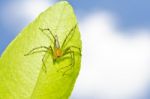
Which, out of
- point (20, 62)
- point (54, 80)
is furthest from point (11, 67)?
point (54, 80)

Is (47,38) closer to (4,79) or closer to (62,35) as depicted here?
(62,35)

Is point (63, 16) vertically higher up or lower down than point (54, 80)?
higher up

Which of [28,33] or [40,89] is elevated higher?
[28,33]

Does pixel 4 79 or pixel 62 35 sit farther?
pixel 62 35

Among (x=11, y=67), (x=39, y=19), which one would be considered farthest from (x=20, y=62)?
(x=39, y=19)

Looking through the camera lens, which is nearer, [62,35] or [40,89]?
[40,89]

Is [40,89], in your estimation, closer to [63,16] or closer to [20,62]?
[20,62]
